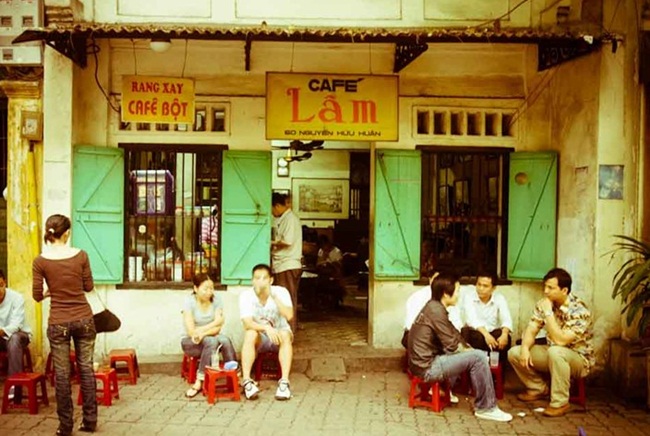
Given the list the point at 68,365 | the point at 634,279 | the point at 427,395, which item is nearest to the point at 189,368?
the point at 68,365

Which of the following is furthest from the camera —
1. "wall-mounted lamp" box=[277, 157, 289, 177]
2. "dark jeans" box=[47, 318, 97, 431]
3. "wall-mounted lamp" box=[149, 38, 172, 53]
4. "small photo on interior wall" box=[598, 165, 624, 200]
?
"wall-mounted lamp" box=[277, 157, 289, 177]

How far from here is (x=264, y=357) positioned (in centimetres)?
885

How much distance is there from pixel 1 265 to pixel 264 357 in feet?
12.8

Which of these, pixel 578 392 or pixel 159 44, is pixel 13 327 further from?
pixel 578 392

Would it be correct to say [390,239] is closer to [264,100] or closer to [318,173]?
[264,100]

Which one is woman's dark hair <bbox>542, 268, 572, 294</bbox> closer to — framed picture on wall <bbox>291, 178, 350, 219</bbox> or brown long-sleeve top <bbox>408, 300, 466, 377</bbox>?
brown long-sleeve top <bbox>408, 300, 466, 377</bbox>

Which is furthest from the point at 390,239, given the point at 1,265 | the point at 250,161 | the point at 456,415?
the point at 1,265

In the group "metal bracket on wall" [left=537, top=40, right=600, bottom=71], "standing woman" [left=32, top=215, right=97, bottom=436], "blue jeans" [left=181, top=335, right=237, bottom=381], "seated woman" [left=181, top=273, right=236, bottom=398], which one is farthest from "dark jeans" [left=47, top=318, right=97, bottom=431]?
"metal bracket on wall" [left=537, top=40, right=600, bottom=71]

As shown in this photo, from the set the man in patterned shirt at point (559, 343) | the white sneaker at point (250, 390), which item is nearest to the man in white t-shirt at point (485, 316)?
the man in patterned shirt at point (559, 343)

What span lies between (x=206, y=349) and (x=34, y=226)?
293 centimetres

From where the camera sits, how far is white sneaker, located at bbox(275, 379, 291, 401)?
7.84 metres

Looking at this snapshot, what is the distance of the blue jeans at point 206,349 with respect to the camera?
26.4ft

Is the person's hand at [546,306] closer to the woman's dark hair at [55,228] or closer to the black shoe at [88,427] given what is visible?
the black shoe at [88,427]

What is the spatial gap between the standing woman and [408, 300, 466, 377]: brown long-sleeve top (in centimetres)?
315
